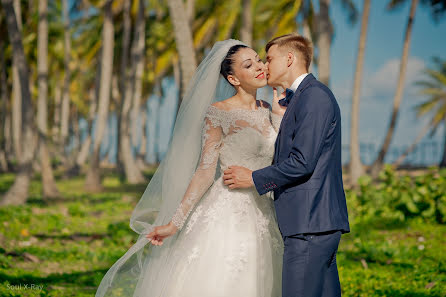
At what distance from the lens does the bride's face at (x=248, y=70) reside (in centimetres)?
381

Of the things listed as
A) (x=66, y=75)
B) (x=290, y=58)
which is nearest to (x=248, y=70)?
(x=290, y=58)

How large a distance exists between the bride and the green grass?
239cm

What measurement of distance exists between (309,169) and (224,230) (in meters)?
0.91

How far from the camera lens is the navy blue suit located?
125 inches

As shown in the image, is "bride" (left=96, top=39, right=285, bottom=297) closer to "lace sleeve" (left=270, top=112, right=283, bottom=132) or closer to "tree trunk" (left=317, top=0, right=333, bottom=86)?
"lace sleeve" (left=270, top=112, right=283, bottom=132)

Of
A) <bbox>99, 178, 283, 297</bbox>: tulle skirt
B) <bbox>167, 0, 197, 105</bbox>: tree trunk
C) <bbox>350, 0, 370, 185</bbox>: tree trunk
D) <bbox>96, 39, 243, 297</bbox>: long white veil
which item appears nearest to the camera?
<bbox>99, 178, 283, 297</bbox>: tulle skirt

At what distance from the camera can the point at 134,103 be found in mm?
24828

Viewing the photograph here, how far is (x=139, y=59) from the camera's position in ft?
76.6

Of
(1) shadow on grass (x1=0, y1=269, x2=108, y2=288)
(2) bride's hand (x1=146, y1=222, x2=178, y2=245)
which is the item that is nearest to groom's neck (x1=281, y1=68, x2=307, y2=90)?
(2) bride's hand (x1=146, y1=222, x2=178, y2=245)

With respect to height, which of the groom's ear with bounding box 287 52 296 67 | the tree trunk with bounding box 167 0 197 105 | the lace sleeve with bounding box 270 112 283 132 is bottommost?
the lace sleeve with bounding box 270 112 283 132

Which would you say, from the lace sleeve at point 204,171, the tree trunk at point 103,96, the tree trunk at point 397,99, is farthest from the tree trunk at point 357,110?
the lace sleeve at point 204,171

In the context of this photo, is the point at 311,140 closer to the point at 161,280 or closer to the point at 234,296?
the point at 234,296

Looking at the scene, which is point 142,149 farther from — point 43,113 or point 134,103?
point 43,113

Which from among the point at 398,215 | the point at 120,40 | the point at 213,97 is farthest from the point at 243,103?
the point at 120,40
